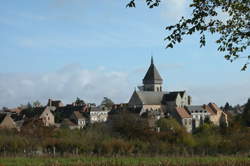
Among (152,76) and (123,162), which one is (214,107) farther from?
(123,162)

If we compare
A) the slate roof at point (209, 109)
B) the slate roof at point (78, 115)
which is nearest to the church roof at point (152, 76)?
the slate roof at point (209, 109)

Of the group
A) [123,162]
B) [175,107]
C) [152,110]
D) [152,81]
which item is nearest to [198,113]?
[175,107]

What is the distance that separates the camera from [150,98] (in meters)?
117

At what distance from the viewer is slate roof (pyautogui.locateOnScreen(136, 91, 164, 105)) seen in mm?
115688

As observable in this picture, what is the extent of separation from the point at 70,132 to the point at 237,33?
131 feet

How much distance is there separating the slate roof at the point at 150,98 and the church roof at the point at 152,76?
13.2 m

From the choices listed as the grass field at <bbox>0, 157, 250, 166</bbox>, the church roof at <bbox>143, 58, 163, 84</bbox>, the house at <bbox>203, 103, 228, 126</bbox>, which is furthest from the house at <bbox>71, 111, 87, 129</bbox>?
the grass field at <bbox>0, 157, 250, 166</bbox>

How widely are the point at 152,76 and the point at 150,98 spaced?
16.9 m

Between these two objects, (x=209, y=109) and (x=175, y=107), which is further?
(x=209, y=109)

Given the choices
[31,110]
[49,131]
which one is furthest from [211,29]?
[31,110]

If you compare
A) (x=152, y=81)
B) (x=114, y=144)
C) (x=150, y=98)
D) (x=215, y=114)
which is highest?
(x=152, y=81)

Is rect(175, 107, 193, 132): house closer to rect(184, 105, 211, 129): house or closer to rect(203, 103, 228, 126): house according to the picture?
rect(184, 105, 211, 129): house

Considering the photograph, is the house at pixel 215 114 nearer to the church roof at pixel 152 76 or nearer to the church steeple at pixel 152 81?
the church steeple at pixel 152 81

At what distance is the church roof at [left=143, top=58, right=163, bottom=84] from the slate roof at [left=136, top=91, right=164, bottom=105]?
13209mm
